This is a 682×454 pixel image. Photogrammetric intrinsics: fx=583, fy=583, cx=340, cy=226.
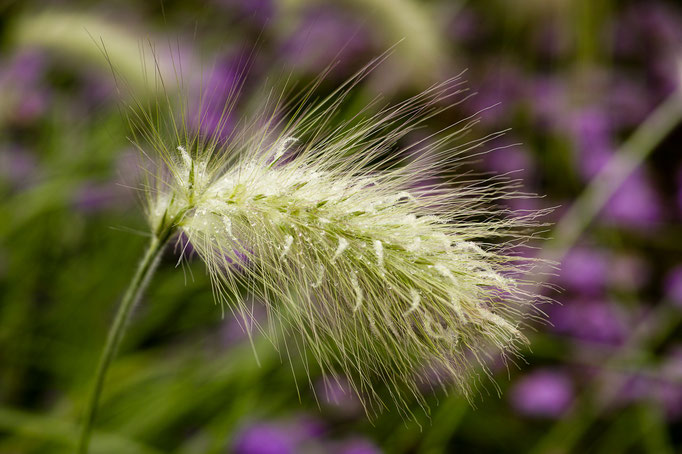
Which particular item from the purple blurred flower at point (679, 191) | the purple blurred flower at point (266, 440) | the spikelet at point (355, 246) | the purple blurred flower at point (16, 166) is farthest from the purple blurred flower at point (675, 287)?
the purple blurred flower at point (16, 166)

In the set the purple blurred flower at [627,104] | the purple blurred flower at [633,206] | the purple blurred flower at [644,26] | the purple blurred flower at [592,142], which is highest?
the purple blurred flower at [644,26]

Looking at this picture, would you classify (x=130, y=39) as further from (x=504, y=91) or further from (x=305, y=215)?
(x=504, y=91)

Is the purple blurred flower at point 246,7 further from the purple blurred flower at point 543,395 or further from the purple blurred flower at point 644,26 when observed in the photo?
the purple blurred flower at point 644,26

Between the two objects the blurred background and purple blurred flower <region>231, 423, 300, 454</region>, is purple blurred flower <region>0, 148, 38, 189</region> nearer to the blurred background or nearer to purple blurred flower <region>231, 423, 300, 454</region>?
the blurred background

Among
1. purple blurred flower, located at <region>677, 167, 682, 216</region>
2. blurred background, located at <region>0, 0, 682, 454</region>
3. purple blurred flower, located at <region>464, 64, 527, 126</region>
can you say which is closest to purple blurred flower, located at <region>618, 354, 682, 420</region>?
blurred background, located at <region>0, 0, 682, 454</region>

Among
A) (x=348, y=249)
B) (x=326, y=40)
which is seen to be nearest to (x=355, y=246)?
(x=348, y=249)

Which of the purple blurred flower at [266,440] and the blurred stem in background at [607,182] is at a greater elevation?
the blurred stem in background at [607,182]

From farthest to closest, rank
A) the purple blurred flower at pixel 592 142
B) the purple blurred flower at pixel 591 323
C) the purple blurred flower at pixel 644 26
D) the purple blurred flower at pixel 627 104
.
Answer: the purple blurred flower at pixel 644 26 < the purple blurred flower at pixel 627 104 < the purple blurred flower at pixel 592 142 < the purple blurred flower at pixel 591 323
